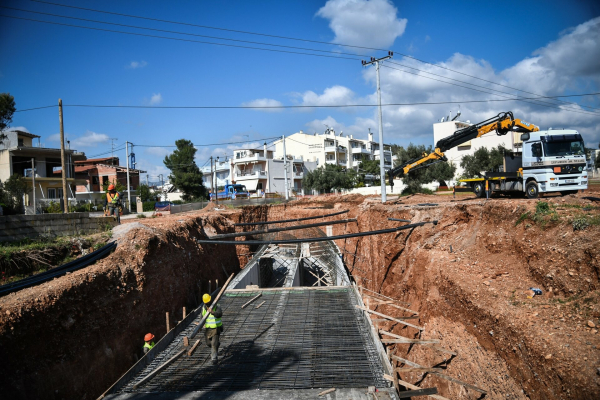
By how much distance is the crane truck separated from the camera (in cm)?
1469

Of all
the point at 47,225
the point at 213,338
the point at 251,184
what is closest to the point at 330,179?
the point at 251,184

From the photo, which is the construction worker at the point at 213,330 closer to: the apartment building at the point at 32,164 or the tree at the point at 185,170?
the apartment building at the point at 32,164

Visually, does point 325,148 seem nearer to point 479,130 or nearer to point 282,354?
point 479,130

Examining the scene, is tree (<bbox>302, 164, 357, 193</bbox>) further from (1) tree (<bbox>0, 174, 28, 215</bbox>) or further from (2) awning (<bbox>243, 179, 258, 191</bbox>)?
(1) tree (<bbox>0, 174, 28, 215</bbox>)

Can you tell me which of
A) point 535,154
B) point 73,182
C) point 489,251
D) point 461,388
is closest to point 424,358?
point 461,388

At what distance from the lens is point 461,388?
8.14 m

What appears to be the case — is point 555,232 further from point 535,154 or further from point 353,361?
point 535,154

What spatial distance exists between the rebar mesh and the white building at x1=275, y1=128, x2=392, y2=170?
5290 cm

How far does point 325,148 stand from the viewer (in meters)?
65.1

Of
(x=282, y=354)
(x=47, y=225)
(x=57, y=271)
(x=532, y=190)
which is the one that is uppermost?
(x=532, y=190)

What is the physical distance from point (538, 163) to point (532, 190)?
1.22 meters

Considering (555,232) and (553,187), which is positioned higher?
(553,187)

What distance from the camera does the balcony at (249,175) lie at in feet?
187

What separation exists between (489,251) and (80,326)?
40.4ft
